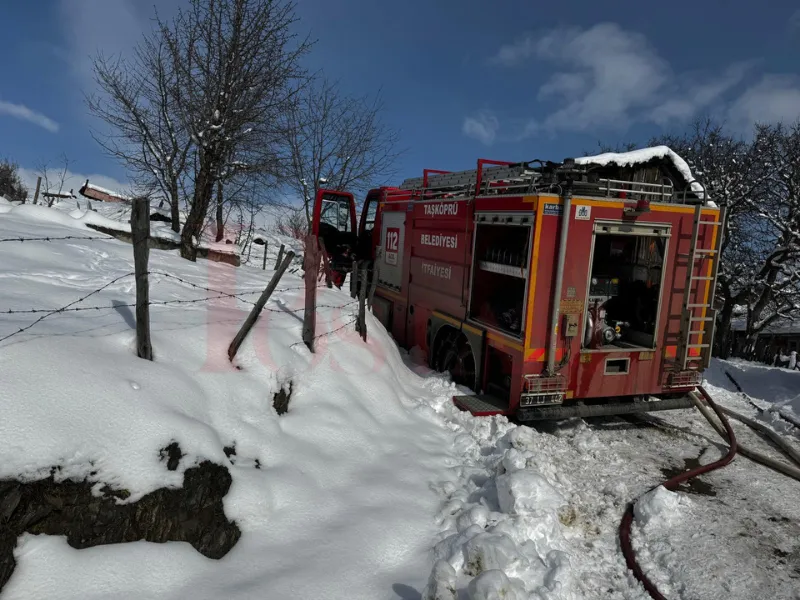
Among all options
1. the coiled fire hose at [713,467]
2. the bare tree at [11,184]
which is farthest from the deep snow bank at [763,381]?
the bare tree at [11,184]

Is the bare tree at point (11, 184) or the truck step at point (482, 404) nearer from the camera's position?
the truck step at point (482, 404)

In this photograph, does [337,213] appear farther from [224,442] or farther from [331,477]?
[224,442]

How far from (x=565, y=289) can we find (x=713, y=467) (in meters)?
2.46

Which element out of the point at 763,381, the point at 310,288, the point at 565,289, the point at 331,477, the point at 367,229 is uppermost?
the point at 367,229

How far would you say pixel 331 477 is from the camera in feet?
15.0

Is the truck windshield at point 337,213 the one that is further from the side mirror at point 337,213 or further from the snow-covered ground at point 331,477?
the snow-covered ground at point 331,477

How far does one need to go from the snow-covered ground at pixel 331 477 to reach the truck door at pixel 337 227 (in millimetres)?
5767

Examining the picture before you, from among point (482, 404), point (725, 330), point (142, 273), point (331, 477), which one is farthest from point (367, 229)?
point (725, 330)

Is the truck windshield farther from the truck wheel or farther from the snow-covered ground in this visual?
the snow-covered ground

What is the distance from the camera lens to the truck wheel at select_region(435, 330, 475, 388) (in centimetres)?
775

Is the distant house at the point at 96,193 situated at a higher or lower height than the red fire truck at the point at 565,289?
higher

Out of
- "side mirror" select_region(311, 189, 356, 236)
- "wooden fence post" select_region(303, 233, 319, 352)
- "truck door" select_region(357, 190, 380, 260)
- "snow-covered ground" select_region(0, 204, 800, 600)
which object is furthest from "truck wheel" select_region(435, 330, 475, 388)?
"side mirror" select_region(311, 189, 356, 236)

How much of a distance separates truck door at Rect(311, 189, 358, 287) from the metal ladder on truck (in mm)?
7332

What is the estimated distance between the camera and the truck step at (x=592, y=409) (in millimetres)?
6336
